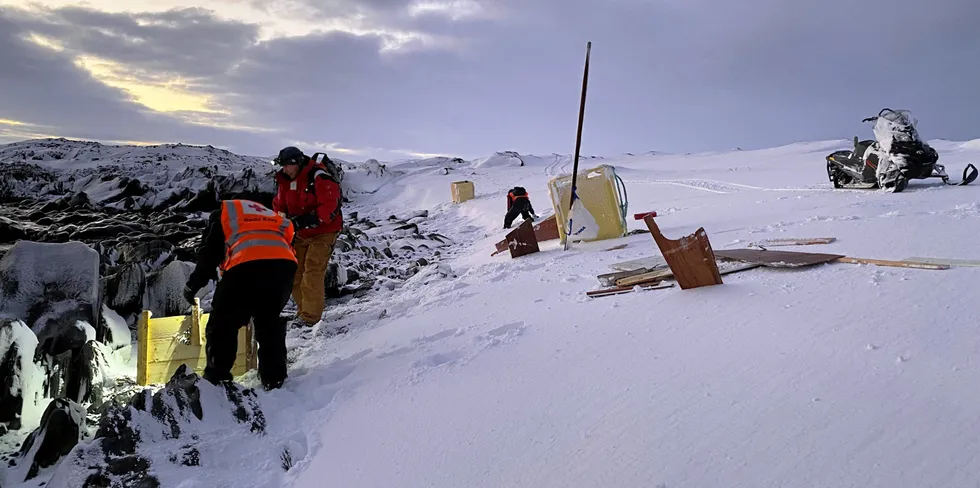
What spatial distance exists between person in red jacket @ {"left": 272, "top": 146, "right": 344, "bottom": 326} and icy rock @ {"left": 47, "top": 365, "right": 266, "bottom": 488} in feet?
6.26

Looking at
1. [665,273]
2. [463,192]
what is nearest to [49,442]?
[665,273]

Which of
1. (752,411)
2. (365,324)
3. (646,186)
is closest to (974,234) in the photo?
(752,411)

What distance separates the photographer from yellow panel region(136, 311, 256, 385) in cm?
375

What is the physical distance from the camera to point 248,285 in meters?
3.46

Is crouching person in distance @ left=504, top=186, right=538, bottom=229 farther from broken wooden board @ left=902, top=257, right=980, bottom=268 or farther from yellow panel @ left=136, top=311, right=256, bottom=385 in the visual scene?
broken wooden board @ left=902, top=257, right=980, bottom=268

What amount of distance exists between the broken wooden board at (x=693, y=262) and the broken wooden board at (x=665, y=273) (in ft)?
0.79

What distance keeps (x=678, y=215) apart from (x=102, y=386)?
7456 mm

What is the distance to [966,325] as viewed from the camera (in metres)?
2.53

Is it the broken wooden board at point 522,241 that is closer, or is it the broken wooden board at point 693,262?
the broken wooden board at point 693,262

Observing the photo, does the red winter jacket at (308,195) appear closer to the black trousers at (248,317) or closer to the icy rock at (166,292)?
the black trousers at (248,317)

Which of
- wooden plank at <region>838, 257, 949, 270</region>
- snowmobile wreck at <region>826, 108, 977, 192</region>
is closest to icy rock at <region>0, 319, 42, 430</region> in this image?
wooden plank at <region>838, 257, 949, 270</region>

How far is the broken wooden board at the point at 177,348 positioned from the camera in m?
3.77

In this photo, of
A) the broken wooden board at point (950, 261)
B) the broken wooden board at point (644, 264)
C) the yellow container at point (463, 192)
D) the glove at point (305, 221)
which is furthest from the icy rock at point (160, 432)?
the yellow container at point (463, 192)

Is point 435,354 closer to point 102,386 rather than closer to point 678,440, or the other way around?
point 678,440
